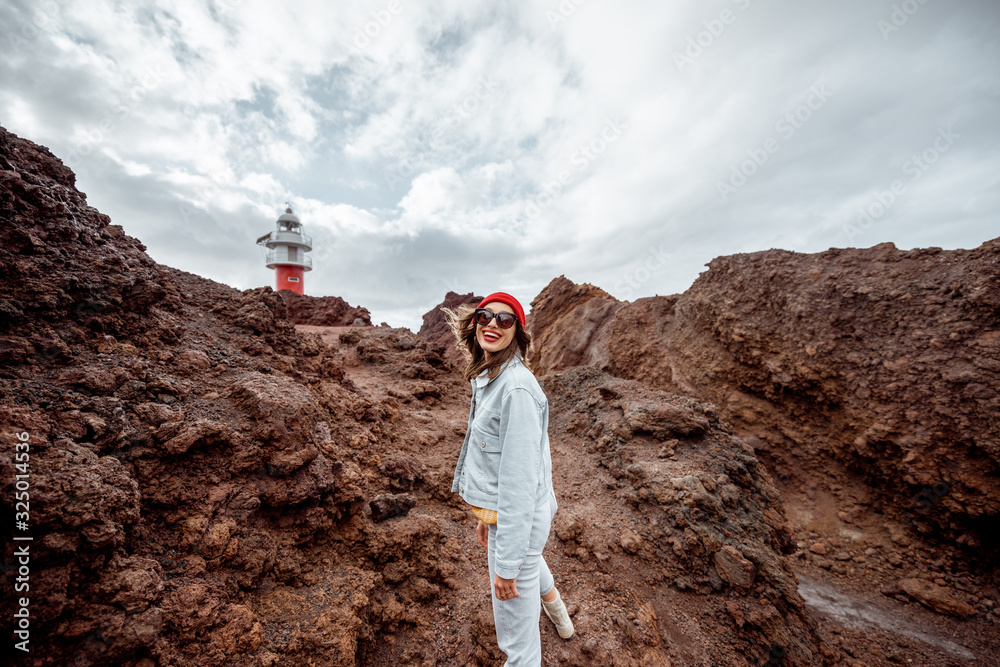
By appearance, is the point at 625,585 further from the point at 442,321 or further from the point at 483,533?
the point at 442,321

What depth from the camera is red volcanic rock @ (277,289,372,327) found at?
19859 millimetres

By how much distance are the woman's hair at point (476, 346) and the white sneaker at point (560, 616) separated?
2021 mm

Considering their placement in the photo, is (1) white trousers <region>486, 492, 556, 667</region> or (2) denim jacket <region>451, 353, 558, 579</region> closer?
(2) denim jacket <region>451, 353, 558, 579</region>

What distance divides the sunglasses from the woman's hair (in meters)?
0.06

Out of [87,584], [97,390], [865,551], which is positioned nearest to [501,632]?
[87,584]

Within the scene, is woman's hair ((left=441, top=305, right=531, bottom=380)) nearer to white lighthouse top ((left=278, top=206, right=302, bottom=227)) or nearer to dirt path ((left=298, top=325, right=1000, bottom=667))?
dirt path ((left=298, top=325, right=1000, bottom=667))

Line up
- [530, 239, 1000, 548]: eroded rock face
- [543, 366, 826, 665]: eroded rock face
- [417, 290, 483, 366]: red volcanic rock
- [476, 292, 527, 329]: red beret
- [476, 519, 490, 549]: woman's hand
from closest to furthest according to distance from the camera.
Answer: [476, 292, 527, 329]: red beret, [476, 519, 490, 549]: woman's hand, [543, 366, 826, 665]: eroded rock face, [530, 239, 1000, 548]: eroded rock face, [417, 290, 483, 366]: red volcanic rock

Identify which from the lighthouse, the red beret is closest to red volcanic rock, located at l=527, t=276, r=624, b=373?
the red beret

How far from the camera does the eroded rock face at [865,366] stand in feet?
19.5

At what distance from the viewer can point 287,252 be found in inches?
969

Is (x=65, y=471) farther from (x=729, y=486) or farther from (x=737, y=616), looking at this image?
(x=729, y=486)

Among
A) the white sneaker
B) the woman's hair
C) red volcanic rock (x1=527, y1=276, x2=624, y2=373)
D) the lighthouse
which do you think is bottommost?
the white sneaker

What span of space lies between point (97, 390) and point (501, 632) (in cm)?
316

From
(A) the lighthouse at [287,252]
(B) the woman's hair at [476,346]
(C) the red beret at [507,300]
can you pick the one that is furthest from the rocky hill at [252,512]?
(A) the lighthouse at [287,252]
